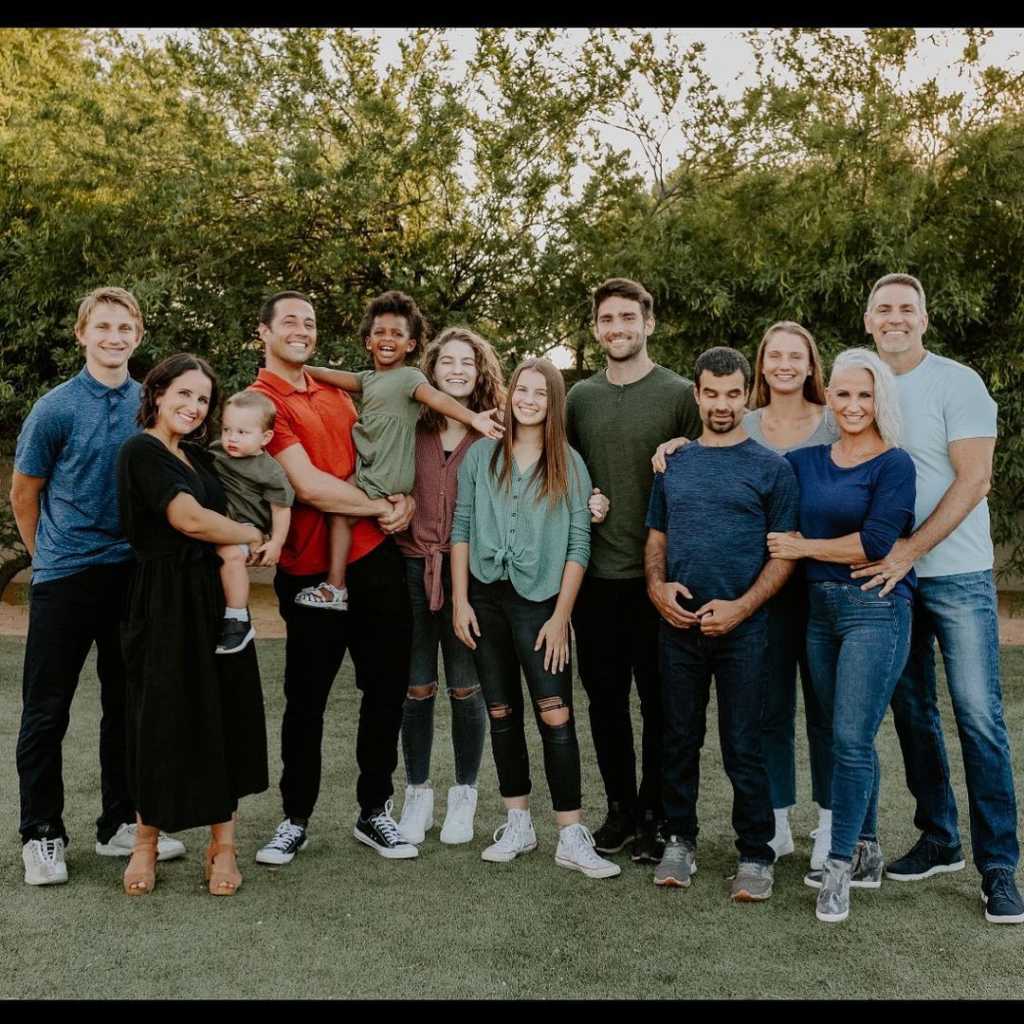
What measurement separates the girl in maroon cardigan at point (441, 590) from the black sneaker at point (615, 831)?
49 centimetres

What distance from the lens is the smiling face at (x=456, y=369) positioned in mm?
3836

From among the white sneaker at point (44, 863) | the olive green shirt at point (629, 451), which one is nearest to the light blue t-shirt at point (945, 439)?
the olive green shirt at point (629, 451)

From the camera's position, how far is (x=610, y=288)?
371 centimetres

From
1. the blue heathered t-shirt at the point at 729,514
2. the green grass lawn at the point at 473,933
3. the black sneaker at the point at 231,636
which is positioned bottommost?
the green grass lawn at the point at 473,933

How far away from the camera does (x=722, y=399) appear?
336 centimetres

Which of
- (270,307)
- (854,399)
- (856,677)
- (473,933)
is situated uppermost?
(270,307)

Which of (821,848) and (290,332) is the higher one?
(290,332)

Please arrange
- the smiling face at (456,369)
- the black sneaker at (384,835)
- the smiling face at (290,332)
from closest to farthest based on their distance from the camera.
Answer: the smiling face at (290,332) → the black sneaker at (384,835) → the smiling face at (456,369)

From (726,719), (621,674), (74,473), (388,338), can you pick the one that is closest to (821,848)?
(726,719)

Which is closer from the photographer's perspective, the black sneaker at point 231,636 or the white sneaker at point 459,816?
the black sneaker at point 231,636

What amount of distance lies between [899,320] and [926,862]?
1792 mm

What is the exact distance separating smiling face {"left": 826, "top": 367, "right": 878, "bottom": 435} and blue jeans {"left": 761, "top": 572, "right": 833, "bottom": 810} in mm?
579

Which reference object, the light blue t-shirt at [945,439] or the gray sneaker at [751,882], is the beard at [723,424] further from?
→ the gray sneaker at [751,882]

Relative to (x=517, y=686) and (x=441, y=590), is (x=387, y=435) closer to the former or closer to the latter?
(x=441, y=590)
